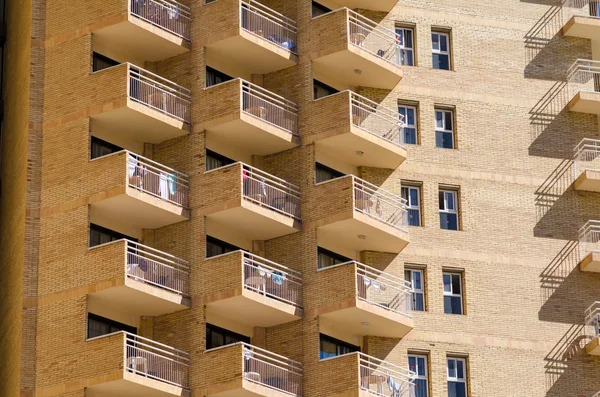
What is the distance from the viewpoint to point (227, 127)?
80.1 meters

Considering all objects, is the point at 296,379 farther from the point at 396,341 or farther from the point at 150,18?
the point at 150,18

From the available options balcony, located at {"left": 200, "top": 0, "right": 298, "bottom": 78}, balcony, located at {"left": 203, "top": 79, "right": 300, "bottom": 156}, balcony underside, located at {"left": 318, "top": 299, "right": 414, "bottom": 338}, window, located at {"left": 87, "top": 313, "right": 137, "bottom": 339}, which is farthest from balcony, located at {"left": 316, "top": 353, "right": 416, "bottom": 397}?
balcony, located at {"left": 200, "top": 0, "right": 298, "bottom": 78}

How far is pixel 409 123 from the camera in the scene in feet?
277

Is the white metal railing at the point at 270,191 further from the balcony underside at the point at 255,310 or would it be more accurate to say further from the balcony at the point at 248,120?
the balcony underside at the point at 255,310

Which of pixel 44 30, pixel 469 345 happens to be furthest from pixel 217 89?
pixel 469 345

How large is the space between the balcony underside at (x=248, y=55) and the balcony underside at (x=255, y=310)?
1030cm

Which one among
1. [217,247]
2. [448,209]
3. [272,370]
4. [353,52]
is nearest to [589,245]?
[448,209]

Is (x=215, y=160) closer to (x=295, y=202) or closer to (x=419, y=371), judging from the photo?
(x=295, y=202)

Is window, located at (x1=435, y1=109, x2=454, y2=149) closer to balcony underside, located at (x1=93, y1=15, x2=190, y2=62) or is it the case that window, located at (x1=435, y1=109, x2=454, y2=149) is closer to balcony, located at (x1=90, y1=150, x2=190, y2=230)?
balcony underside, located at (x1=93, y1=15, x2=190, y2=62)

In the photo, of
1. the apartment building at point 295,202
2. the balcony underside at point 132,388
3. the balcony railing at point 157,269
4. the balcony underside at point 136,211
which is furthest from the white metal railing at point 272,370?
the balcony underside at point 136,211

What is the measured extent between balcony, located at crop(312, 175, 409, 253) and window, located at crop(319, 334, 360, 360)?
3.83 metres

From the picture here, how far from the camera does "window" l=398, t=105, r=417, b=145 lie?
83.9 m

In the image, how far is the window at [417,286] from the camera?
266 ft

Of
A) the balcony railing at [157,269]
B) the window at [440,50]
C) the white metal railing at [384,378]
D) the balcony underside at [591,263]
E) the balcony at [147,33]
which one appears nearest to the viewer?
the balcony railing at [157,269]
